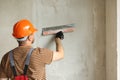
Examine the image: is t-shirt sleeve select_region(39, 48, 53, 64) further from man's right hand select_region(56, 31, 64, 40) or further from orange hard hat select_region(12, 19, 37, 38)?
man's right hand select_region(56, 31, 64, 40)

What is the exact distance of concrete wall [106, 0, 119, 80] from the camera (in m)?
3.00

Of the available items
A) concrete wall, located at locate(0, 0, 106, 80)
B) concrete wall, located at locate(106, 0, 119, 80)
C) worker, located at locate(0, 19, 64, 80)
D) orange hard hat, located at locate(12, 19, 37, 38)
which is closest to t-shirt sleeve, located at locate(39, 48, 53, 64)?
worker, located at locate(0, 19, 64, 80)

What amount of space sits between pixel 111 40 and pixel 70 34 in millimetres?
499

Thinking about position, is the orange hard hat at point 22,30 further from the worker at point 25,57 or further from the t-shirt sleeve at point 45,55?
the t-shirt sleeve at point 45,55

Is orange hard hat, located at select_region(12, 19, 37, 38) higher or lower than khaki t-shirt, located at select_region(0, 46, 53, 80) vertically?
higher

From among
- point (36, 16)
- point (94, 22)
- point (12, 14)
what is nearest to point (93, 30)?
point (94, 22)

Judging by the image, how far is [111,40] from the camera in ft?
10.2

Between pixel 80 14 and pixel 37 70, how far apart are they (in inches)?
44.5

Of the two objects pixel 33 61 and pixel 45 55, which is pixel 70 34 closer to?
pixel 45 55

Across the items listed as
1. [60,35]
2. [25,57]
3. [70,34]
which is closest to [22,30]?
[25,57]

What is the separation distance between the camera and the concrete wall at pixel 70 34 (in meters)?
2.94

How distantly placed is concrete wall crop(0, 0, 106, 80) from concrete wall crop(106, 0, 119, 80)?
63 millimetres

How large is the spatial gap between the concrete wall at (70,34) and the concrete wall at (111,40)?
2.5 inches

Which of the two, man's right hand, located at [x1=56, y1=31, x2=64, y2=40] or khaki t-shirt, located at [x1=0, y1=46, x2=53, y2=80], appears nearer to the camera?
khaki t-shirt, located at [x1=0, y1=46, x2=53, y2=80]
